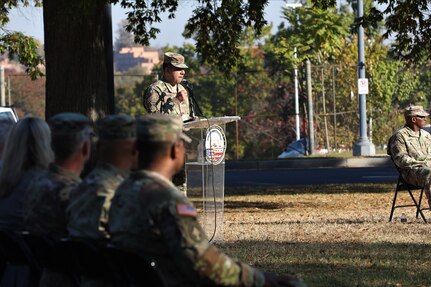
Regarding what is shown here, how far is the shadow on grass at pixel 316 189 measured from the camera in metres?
20.4

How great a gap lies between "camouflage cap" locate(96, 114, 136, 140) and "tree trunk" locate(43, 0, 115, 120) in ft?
24.5

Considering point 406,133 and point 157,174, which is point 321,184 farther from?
point 157,174

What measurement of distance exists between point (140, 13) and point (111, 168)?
1212cm

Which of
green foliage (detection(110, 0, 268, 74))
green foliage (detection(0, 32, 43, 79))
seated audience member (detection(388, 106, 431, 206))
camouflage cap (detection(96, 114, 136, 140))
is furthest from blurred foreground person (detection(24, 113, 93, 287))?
green foliage (detection(0, 32, 43, 79))

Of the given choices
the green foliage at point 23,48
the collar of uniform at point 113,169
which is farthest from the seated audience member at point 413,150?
the green foliage at point 23,48

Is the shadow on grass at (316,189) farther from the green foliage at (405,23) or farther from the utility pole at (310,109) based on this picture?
the utility pole at (310,109)

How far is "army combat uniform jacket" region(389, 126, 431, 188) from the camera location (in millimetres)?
13117

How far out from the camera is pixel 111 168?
5.57 meters

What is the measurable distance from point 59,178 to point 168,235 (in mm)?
1183

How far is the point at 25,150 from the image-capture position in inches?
241

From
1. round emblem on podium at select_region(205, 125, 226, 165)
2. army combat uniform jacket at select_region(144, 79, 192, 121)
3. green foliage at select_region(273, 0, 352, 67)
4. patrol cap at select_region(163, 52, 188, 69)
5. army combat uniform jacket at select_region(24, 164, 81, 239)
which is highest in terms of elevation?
green foliage at select_region(273, 0, 352, 67)

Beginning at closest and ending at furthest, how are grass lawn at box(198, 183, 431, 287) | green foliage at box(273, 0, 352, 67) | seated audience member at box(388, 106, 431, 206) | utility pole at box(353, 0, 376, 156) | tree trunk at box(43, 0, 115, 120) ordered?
grass lawn at box(198, 183, 431, 287) → tree trunk at box(43, 0, 115, 120) → seated audience member at box(388, 106, 431, 206) → utility pole at box(353, 0, 376, 156) → green foliage at box(273, 0, 352, 67)

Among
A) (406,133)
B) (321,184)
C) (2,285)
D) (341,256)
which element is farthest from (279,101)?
(2,285)

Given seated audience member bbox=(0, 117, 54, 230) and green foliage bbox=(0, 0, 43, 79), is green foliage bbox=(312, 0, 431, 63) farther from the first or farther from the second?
seated audience member bbox=(0, 117, 54, 230)
